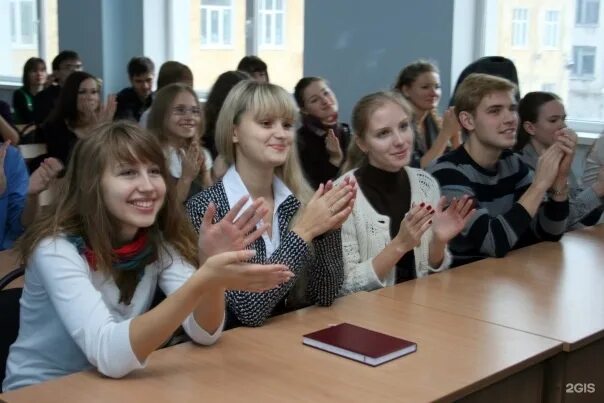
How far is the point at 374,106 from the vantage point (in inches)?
121

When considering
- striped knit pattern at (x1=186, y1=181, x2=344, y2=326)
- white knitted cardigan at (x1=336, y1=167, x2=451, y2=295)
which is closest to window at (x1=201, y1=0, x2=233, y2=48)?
white knitted cardigan at (x1=336, y1=167, x2=451, y2=295)

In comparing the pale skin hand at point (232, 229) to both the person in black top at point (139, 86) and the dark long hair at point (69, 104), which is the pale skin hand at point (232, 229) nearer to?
the dark long hair at point (69, 104)

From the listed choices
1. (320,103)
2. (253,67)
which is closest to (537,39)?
(320,103)

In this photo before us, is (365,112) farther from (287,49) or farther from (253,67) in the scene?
(287,49)

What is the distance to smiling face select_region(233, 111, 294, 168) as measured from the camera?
100 inches

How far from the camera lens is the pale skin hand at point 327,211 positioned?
227 centimetres

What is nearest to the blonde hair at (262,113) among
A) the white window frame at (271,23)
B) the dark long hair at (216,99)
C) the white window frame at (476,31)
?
the dark long hair at (216,99)

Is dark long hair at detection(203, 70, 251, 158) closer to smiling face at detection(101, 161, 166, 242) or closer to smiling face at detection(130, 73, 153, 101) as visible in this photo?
smiling face at detection(101, 161, 166, 242)

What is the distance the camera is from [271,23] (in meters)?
8.05

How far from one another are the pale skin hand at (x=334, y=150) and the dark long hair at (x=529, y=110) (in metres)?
1.19

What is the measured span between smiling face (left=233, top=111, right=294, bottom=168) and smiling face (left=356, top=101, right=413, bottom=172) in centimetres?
49

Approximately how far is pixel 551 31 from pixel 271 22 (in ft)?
9.95

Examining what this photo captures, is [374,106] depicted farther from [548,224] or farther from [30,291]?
[30,291]

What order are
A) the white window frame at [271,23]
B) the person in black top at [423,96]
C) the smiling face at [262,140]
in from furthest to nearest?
the white window frame at [271,23], the person in black top at [423,96], the smiling face at [262,140]
